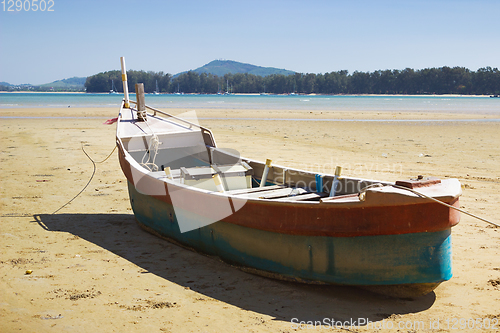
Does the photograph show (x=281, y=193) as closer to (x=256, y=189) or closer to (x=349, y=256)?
(x=256, y=189)

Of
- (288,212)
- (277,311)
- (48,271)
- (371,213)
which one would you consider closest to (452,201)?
(371,213)

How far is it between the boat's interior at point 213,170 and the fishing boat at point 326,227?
0.08 ft

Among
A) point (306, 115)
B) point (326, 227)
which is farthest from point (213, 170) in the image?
point (306, 115)

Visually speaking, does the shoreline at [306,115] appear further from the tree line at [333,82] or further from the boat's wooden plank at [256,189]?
the tree line at [333,82]

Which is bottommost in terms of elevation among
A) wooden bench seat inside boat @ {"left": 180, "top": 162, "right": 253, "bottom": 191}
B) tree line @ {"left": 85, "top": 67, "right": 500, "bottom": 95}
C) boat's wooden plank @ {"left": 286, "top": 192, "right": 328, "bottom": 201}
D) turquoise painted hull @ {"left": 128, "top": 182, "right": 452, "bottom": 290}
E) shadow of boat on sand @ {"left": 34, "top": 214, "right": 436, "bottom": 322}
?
shadow of boat on sand @ {"left": 34, "top": 214, "right": 436, "bottom": 322}

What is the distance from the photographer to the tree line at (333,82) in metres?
132

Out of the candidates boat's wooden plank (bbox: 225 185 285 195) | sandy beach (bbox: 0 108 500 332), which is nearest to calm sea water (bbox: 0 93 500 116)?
sandy beach (bbox: 0 108 500 332)

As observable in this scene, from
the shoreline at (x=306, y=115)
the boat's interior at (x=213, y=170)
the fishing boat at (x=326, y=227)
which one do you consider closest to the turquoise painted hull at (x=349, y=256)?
the fishing boat at (x=326, y=227)

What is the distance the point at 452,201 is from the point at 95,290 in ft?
11.5

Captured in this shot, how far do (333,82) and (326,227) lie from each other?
156083 mm

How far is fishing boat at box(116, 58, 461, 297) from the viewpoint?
3576 mm

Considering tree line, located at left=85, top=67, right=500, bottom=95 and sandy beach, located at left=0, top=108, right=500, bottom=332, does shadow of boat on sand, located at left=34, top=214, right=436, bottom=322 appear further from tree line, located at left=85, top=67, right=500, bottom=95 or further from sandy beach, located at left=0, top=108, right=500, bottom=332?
tree line, located at left=85, top=67, right=500, bottom=95

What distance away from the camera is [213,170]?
234 inches

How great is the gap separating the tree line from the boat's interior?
14485 centimetres
